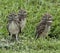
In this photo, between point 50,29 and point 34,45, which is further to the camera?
point 50,29

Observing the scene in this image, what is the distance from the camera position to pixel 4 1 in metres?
14.4

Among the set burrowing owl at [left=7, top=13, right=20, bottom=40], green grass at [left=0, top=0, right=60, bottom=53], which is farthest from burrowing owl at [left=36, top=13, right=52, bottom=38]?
burrowing owl at [left=7, top=13, right=20, bottom=40]

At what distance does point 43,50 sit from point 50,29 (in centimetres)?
246

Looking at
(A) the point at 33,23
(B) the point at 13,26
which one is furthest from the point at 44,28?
(A) the point at 33,23

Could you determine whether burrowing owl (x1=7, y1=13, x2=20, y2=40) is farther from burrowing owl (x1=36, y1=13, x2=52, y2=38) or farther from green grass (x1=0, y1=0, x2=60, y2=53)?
burrowing owl (x1=36, y1=13, x2=52, y2=38)

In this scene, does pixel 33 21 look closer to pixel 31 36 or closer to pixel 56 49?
pixel 31 36

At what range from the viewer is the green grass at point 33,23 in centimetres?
1017

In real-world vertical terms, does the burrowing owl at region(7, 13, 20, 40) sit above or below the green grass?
above

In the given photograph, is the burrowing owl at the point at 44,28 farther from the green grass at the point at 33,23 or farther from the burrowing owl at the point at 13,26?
the burrowing owl at the point at 13,26

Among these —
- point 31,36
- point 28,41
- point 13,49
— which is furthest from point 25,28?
point 13,49

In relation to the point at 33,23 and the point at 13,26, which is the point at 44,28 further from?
the point at 33,23

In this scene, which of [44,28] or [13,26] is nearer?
[13,26]

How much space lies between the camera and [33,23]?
1299 cm

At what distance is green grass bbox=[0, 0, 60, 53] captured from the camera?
33.4 ft
